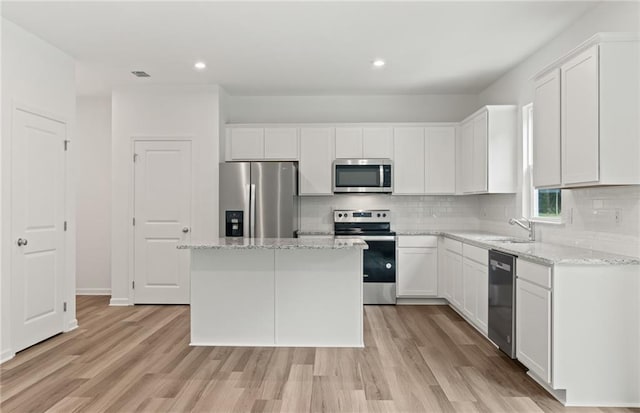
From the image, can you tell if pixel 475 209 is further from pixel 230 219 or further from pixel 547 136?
pixel 230 219

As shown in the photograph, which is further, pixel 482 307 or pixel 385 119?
pixel 385 119

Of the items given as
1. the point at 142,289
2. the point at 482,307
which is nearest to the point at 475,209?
the point at 482,307

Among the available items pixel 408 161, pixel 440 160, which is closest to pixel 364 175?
pixel 408 161

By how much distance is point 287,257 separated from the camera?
160 inches

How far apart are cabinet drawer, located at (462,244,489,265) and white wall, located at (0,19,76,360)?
13.2ft

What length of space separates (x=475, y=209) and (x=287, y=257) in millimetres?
3363

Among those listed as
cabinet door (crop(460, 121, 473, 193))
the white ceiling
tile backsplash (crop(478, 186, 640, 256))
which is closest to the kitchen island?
tile backsplash (crop(478, 186, 640, 256))

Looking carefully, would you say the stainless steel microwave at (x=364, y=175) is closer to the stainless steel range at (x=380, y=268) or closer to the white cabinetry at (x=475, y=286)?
the stainless steel range at (x=380, y=268)

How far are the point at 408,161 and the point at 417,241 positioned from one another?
107 centimetres

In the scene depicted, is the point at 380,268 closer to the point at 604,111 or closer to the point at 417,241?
the point at 417,241

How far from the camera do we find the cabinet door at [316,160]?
608 centimetres

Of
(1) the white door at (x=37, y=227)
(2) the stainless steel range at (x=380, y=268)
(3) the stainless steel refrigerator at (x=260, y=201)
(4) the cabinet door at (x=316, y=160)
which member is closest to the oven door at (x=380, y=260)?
(2) the stainless steel range at (x=380, y=268)

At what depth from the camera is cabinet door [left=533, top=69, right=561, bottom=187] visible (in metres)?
3.36

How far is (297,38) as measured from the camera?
13.7 feet
